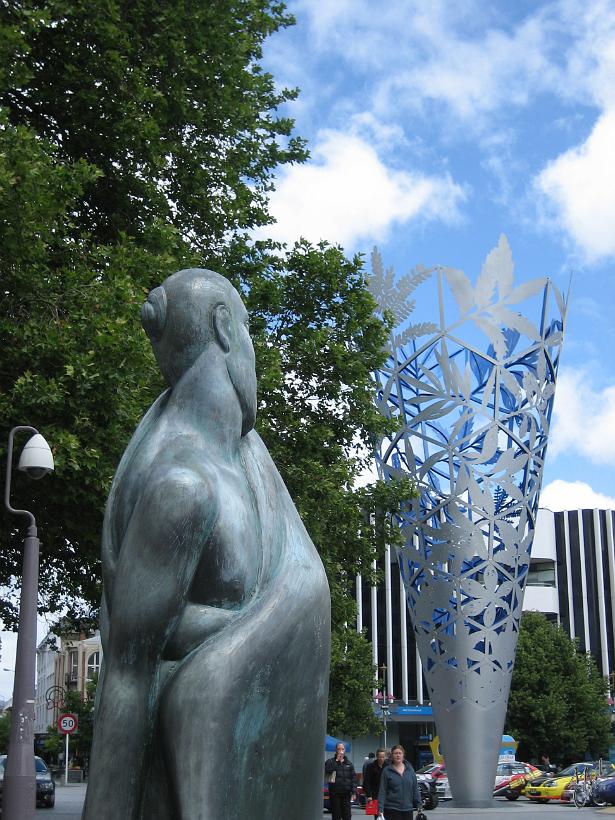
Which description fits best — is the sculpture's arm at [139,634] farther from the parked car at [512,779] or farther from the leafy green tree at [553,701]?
the leafy green tree at [553,701]

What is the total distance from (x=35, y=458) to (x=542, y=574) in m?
56.8

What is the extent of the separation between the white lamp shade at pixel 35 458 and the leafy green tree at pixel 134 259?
85cm

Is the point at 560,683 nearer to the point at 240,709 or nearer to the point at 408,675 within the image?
the point at 408,675

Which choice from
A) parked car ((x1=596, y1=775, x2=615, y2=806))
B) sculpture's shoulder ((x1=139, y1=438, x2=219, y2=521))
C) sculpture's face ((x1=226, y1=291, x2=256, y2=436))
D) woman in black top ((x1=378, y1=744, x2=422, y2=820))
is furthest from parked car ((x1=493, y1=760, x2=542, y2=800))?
sculpture's shoulder ((x1=139, y1=438, x2=219, y2=521))

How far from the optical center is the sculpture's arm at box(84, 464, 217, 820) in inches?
101

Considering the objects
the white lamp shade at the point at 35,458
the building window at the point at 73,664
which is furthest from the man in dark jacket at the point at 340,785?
the building window at the point at 73,664

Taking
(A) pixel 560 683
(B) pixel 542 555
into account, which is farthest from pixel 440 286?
(B) pixel 542 555

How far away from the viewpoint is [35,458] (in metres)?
10.0

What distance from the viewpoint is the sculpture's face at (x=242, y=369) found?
303 centimetres

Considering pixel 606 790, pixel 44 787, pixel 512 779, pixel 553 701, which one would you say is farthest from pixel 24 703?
pixel 553 701

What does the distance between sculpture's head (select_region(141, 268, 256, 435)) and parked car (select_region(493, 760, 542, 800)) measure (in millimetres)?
33955

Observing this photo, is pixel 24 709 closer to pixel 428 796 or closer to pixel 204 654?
pixel 204 654

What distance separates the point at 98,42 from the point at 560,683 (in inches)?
1638

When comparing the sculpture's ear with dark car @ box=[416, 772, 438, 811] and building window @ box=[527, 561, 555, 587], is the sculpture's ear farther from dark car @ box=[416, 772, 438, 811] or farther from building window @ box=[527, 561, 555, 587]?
building window @ box=[527, 561, 555, 587]
